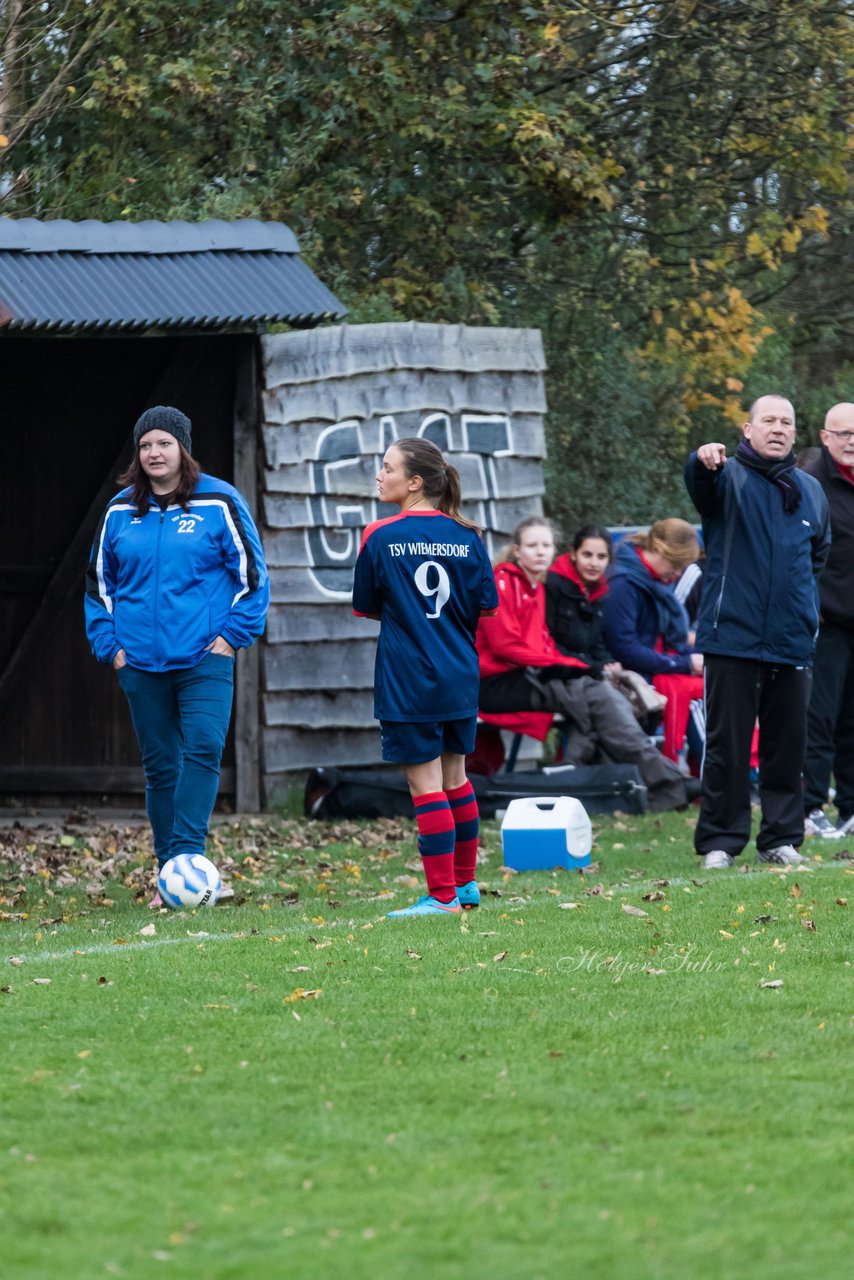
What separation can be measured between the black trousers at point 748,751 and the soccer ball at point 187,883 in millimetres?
2326

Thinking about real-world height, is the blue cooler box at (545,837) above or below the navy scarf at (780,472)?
below

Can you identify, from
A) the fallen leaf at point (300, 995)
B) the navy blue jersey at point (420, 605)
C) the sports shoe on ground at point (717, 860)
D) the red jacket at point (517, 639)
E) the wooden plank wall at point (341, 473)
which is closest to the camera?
the fallen leaf at point (300, 995)

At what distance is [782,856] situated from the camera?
9016 mm

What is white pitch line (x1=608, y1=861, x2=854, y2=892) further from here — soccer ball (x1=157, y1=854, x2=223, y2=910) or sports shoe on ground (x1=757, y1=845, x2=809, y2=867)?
soccer ball (x1=157, y1=854, x2=223, y2=910)

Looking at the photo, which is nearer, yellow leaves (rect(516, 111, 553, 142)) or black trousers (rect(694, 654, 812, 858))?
black trousers (rect(694, 654, 812, 858))

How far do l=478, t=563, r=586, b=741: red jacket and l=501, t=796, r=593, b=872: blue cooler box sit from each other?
2.51m

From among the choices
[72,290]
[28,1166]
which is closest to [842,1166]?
[28,1166]

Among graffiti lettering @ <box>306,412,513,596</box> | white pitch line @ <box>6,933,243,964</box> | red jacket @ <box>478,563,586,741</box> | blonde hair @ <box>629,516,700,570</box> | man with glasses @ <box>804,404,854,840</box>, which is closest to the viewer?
white pitch line @ <box>6,933,243,964</box>

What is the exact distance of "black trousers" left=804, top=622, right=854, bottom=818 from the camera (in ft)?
34.1

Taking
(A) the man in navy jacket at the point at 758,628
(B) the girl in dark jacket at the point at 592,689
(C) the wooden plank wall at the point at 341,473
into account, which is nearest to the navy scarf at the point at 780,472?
(A) the man in navy jacket at the point at 758,628

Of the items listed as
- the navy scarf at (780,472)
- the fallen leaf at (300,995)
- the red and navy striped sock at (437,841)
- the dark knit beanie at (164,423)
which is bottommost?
the fallen leaf at (300,995)

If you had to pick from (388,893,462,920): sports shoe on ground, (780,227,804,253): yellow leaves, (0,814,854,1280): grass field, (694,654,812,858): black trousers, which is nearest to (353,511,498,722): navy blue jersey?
(388,893,462,920): sports shoe on ground

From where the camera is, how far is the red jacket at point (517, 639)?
38.6ft

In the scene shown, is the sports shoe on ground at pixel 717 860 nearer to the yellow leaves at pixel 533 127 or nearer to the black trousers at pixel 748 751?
the black trousers at pixel 748 751
